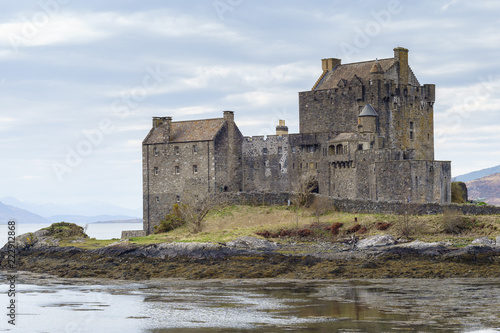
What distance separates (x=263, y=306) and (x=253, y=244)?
17.4 metres

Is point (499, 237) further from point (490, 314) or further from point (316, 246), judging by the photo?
point (490, 314)

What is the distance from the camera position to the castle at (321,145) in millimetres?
67625

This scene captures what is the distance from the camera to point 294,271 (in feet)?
149

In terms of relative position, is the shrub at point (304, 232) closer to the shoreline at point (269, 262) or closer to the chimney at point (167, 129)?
the shoreline at point (269, 262)

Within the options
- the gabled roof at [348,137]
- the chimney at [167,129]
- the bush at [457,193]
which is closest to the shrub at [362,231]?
the gabled roof at [348,137]

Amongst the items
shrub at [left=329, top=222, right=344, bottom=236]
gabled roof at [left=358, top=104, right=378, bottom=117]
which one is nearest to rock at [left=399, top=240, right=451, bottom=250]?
shrub at [left=329, top=222, right=344, bottom=236]

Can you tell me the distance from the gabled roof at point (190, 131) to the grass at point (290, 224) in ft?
29.2

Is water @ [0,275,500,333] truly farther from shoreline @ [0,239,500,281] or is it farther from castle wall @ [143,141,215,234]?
castle wall @ [143,141,215,234]

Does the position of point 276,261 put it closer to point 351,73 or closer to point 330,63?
point 351,73

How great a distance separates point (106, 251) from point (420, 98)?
32.9 m

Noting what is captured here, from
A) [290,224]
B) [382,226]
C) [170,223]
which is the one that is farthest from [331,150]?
[382,226]

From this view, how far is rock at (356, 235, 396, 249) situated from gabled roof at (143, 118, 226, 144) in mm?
25603

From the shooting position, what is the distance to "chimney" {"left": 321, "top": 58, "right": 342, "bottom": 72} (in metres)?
77.6

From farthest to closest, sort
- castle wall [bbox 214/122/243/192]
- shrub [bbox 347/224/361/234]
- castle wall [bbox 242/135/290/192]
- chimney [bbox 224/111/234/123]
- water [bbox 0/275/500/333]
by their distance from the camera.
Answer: chimney [bbox 224/111/234/123] → castle wall [bbox 214/122/243/192] → castle wall [bbox 242/135/290/192] → shrub [bbox 347/224/361/234] → water [bbox 0/275/500/333]
